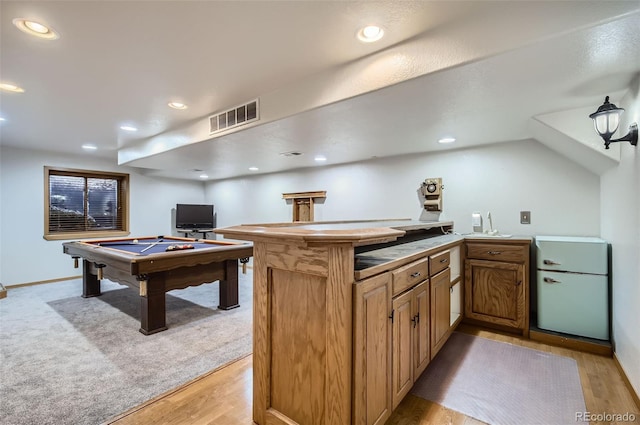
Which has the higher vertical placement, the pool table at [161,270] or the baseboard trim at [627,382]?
the pool table at [161,270]

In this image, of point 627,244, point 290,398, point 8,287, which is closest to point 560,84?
point 627,244

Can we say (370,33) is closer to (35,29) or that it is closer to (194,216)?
(35,29)

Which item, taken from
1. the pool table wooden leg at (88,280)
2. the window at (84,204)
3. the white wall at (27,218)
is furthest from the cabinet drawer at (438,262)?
the white wall at (27,218)

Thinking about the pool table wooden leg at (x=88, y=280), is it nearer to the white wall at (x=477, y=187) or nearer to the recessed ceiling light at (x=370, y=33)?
the white wall at (x=477, y=187)

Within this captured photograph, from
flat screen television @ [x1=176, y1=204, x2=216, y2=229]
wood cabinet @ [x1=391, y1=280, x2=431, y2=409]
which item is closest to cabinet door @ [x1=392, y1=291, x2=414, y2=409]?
wood cabinet @ [x1=391, y1=280, x2=431, y2=409]

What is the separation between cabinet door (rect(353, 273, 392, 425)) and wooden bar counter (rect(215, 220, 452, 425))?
0.03 meters

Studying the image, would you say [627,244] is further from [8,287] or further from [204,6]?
[8,287]

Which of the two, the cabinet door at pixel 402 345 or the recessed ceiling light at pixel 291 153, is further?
the recessed ceiling light at pixel 291 153

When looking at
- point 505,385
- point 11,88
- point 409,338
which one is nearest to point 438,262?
point 409,338

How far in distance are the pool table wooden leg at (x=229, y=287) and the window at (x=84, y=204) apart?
3.60 metres

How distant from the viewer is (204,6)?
1444 mm

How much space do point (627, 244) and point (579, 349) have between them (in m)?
1.08

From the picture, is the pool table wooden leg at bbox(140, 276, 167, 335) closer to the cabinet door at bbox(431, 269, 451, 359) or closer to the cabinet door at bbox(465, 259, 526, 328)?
the cabinet door at bbox(431, 269, 451, 359)

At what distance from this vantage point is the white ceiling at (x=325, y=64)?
4.66 ft
